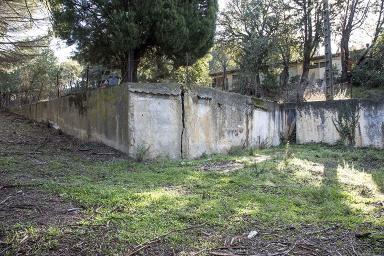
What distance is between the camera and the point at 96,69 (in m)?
11.7

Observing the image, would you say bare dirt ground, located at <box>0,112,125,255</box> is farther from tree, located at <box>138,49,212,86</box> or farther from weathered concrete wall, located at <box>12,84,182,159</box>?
tree, located at <box>138,49,212,86</box>

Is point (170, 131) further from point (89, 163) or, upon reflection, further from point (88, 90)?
point (88, 90)

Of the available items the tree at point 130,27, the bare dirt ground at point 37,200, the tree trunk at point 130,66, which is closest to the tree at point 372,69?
the tree at point 130,27

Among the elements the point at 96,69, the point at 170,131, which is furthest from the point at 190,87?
the point at 96,69

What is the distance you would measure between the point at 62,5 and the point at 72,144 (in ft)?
11.4

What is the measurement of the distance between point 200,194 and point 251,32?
16.5 meters

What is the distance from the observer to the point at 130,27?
891 centimetres

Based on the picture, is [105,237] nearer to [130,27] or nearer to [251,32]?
[130,27]

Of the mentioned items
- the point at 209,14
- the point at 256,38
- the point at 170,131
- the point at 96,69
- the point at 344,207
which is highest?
the point at 256,38

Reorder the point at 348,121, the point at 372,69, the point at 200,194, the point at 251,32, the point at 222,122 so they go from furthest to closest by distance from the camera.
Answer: the point at 251,32 < the point at 372,69 < the point at 348,121 < the point at 222,122 < the point at 200,194

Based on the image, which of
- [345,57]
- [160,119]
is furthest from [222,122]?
[345,57]

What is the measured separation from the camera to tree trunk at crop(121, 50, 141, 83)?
967cm

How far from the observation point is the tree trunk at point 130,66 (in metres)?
9.67

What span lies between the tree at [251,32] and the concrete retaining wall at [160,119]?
24.3 feet
